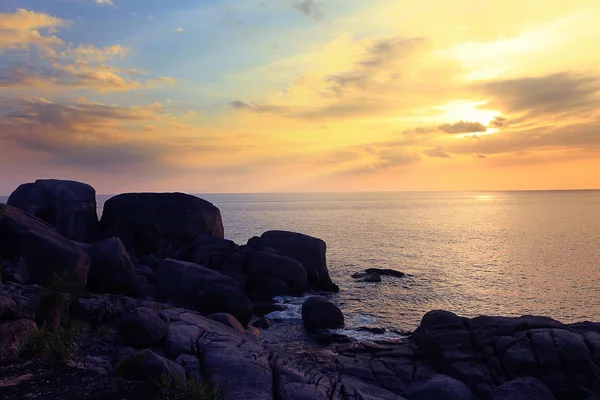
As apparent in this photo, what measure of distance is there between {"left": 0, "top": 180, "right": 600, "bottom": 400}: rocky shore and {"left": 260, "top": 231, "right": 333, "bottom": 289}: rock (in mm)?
9693

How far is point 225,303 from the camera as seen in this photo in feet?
85.1

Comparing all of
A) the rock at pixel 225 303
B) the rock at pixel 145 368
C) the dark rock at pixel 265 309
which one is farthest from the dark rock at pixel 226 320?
the dark rock at pixel 265 309

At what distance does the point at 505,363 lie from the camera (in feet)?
64.1

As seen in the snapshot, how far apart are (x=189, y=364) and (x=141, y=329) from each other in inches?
89.5

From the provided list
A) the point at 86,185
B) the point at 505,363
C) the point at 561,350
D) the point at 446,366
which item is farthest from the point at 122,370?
the point at 86,185

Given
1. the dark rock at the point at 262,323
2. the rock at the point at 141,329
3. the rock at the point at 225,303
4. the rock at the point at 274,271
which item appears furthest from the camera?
the rock at the point at 274,271

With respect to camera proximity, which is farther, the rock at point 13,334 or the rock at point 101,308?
the rock at point 101,308

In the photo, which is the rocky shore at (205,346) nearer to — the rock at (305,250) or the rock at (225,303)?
the rock at (225,303)

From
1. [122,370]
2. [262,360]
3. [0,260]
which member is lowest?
[262,360]

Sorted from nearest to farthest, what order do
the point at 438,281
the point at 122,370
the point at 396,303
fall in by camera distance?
the point at 122,370 < the point at 396,303 < the point at 438,281

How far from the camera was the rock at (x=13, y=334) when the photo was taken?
11.8 m

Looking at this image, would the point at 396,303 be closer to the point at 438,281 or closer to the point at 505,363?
the point at 438,281

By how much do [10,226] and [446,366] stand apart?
66.2 feet

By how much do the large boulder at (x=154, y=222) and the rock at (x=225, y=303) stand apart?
49.3 ft
